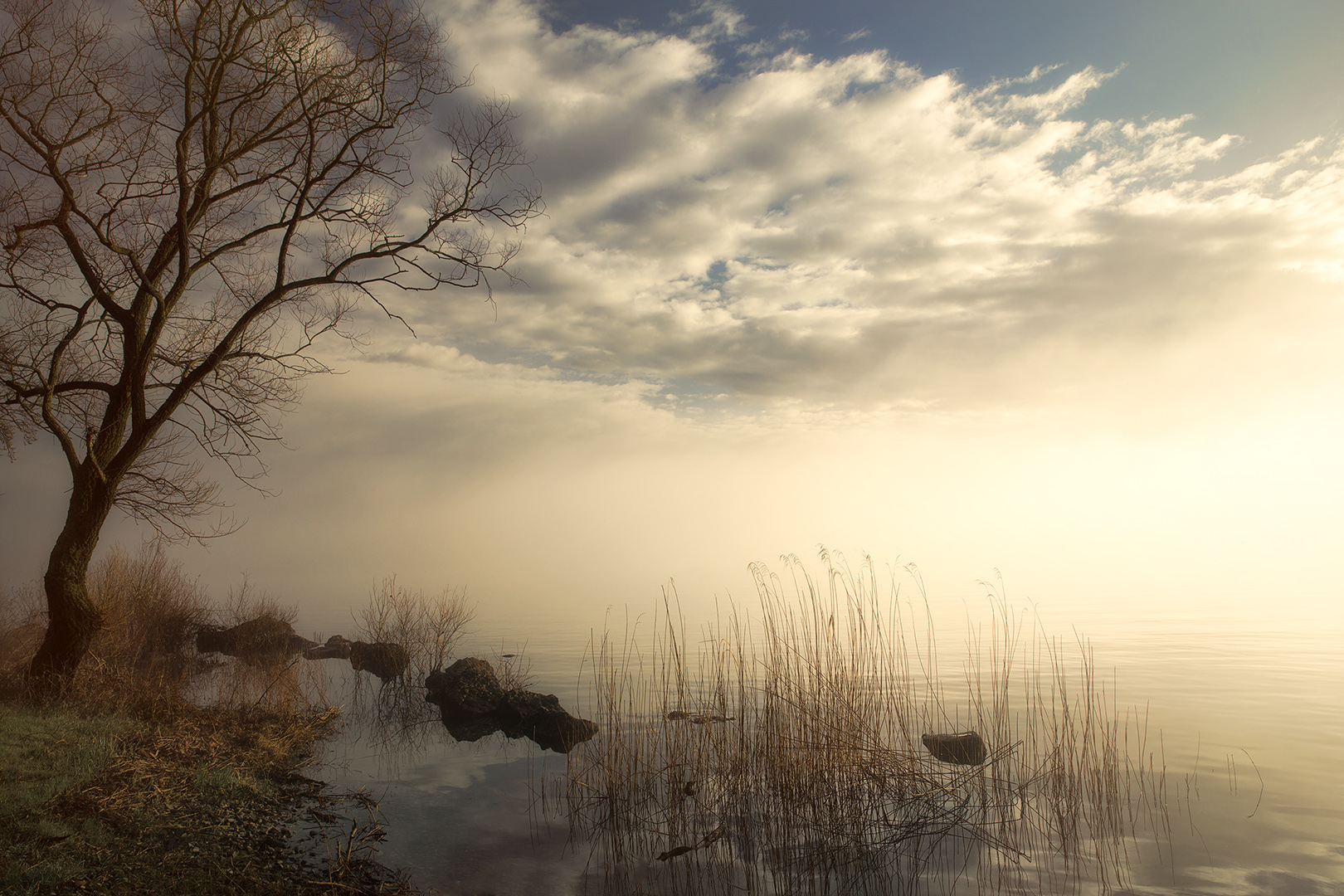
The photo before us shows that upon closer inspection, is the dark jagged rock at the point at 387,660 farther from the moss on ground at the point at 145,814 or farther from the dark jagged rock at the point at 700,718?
the dark jagged rock at the point at 700,718

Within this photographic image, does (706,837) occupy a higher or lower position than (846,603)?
lower

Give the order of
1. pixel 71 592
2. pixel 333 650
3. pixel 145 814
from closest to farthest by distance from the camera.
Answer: pixel 145 814 < pixel 71 592 < pixel 333 650

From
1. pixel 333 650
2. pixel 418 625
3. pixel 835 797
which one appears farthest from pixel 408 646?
pixel 835 797

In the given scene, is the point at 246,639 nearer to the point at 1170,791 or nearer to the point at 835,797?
the point at 835,797

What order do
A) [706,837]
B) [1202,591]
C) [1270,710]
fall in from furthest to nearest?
[1202,591]
[1270,710]
[706,837]

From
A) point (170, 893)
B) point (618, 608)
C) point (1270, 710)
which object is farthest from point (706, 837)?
point (618, 608)

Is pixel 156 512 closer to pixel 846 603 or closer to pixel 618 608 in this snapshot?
pixel 846 603

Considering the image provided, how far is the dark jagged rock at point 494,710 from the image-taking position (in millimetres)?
9906

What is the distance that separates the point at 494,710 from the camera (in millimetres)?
11398

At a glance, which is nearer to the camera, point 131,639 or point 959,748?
point 959,748

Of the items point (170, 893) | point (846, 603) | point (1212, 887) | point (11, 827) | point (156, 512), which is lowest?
point (1212, 887)

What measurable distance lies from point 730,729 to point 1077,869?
123 inches

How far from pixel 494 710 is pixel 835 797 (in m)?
7.06

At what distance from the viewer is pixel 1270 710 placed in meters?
10.9
